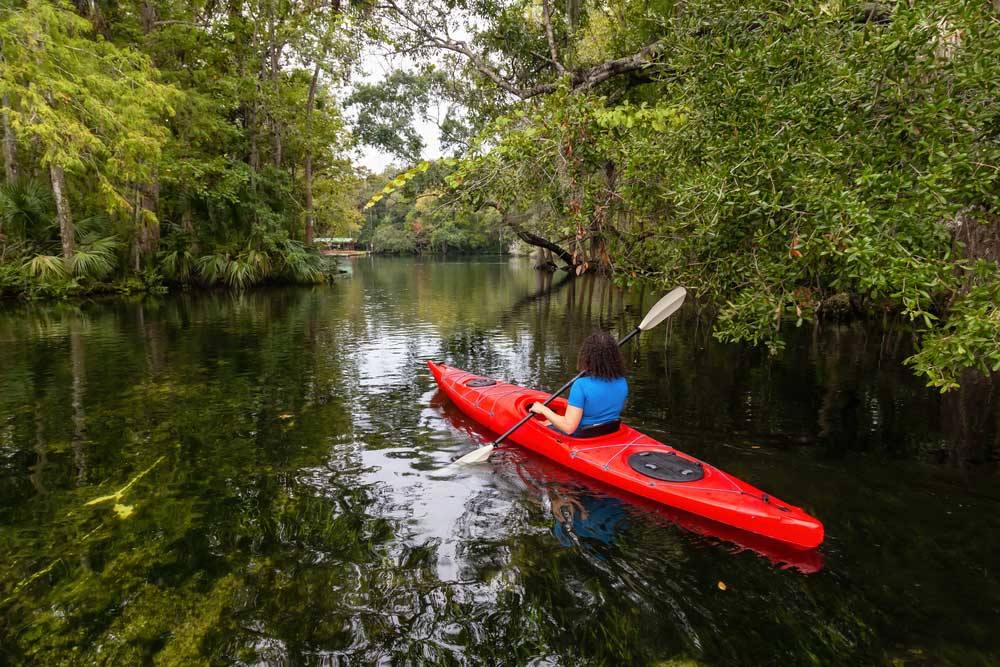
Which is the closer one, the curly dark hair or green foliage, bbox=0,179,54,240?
the curly dark hair

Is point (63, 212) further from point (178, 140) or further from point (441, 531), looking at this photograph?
point (441, 531)

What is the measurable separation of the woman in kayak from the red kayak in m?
0.16

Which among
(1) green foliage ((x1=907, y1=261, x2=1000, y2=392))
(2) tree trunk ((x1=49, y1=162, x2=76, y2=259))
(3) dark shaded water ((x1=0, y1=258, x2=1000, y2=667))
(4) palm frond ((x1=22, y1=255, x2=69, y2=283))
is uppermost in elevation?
(2) tree trunk ((x1=49, y1=162, x2=76, y2=259))

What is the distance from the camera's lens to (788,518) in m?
3.70

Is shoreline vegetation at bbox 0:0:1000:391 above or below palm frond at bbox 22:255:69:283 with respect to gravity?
above

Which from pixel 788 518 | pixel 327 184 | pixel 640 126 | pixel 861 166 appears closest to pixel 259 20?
pixel 327 184

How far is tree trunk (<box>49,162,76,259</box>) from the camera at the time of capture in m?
15.3

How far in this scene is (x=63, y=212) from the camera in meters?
15.6

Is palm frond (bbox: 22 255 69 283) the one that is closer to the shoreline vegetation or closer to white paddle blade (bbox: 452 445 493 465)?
the shoreline vegetation

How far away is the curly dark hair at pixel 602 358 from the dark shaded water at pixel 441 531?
1042 millimetres

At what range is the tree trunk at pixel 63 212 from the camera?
15312mm

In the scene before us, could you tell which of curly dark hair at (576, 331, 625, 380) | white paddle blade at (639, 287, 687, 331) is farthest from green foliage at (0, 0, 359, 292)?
curly dark hair at (576, 331, 625, 380)

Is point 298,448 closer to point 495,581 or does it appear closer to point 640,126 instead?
point 495,581

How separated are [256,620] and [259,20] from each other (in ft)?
69.0
